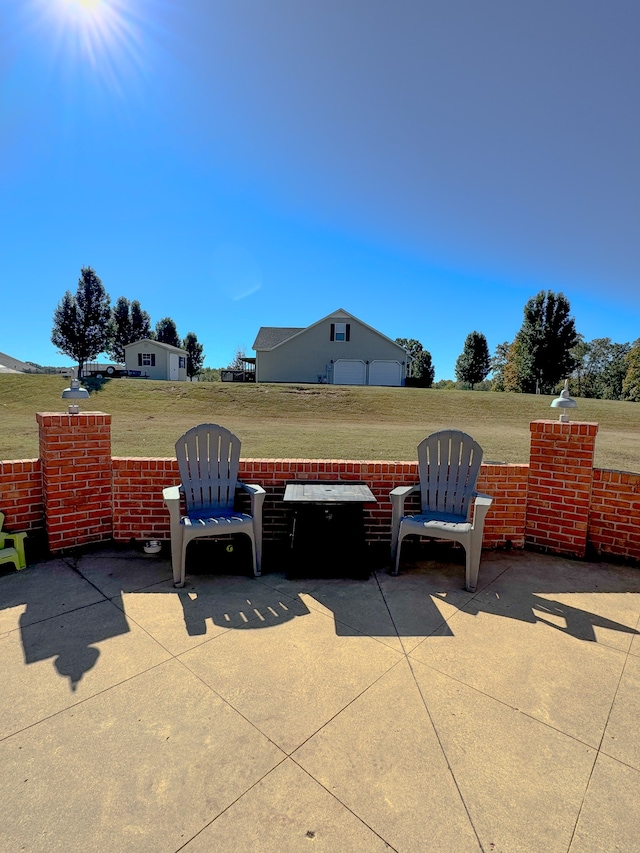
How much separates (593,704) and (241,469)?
2.85 meters

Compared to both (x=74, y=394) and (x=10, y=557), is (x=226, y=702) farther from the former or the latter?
(x=74, y=394)

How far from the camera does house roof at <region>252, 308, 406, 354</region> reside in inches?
1129

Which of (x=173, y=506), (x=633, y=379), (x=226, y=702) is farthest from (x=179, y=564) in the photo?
(x=633, y=379)

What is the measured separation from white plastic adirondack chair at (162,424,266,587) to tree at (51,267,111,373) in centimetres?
3021

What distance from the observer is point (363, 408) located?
19031 mm

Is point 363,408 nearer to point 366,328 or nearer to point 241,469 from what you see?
point 366,328

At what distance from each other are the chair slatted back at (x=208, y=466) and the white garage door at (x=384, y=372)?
2644cm

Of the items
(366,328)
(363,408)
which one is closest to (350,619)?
(363,408)

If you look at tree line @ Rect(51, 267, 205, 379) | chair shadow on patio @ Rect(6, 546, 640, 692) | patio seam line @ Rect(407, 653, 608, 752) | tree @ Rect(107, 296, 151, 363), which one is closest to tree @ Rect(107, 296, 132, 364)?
tree @ Rect(107, 296, 151, 363)

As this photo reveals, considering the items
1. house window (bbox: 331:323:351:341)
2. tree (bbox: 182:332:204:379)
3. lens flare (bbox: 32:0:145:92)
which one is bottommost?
lens flare (bbox: 32:0:145:92)

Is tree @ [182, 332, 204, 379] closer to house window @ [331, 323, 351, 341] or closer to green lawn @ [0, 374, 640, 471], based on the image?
house window @ [331, 323, 351, 341]

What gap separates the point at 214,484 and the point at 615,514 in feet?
11.6

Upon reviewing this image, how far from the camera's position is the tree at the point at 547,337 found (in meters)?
29.7

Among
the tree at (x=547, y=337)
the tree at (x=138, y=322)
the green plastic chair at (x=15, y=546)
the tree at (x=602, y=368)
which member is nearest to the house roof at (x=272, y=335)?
the tree at (x=547, y=337)
